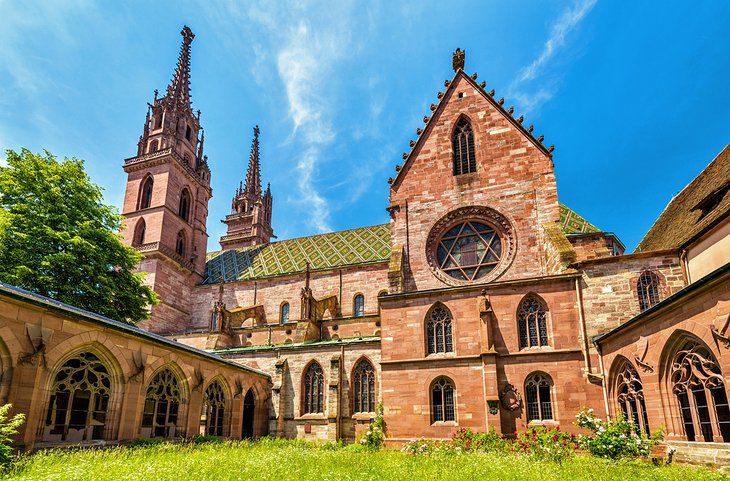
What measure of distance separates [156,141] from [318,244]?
1846 centimetres

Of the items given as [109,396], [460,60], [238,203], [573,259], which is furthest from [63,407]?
[238,203]

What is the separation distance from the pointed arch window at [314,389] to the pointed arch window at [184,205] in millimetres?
23771


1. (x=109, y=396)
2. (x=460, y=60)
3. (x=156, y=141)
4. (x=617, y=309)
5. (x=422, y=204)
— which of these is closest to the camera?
(x=109, y=396)

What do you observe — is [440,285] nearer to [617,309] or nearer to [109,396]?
[617,309]

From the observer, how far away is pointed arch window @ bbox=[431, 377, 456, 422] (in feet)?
60.9

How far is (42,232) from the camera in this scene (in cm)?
2098

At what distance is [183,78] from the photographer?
48.2m

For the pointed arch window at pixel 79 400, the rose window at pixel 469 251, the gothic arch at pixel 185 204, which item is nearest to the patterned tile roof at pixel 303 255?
the gothic arch at pixel 185 204

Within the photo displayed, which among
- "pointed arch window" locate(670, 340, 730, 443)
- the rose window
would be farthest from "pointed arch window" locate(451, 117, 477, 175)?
"pointed arch window" locate(670, 340, 730, 443)

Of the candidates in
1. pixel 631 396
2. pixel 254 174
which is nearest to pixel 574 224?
pixel 631 396

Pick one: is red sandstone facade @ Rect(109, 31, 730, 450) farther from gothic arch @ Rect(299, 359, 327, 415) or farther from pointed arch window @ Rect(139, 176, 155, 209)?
pointed arch window @ Rect(139, 176, 155, 209)

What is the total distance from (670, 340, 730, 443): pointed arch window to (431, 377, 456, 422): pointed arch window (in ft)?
27.4

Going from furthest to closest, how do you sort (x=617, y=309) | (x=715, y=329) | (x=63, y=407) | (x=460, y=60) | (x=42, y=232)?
(x=460, y=60), (x=42, y=232), (x=617, y=309), (x=63, y=407), (x=715, y=329)

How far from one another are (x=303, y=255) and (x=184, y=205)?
541 inches
